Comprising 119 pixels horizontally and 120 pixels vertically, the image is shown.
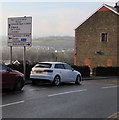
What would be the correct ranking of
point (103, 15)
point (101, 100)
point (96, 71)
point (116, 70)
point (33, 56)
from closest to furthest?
point (101, 100) < point (96, 71) < point (116, 70) < point (103, 15) < point (33, 56)

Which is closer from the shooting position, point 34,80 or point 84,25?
point 34,80

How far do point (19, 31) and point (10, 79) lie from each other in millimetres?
9028

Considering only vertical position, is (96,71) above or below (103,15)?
below

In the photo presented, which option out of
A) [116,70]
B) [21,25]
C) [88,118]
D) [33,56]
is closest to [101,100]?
[88,118]

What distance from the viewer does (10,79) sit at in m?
18.3

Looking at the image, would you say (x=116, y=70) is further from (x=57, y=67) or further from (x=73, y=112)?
(x=73, y=112)

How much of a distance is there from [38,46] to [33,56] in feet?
23.9

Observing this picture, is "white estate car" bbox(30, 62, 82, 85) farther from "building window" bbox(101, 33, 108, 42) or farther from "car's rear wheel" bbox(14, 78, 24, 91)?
"building window" bbox(101, 33, 108, 42)

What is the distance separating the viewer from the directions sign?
2653 cm

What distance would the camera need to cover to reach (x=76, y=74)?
26.1 meters

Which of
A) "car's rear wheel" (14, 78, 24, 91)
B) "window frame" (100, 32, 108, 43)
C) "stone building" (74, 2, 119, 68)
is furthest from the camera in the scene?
"window frame" (100, 32, 108, 43)

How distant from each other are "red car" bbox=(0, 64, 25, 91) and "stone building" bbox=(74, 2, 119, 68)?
43.7 metres

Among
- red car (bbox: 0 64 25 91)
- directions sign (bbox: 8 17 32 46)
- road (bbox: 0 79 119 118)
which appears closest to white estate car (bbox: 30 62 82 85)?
directions sign (bbox: 8 17 32 46)

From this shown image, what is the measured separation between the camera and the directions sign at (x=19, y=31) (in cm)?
2653
